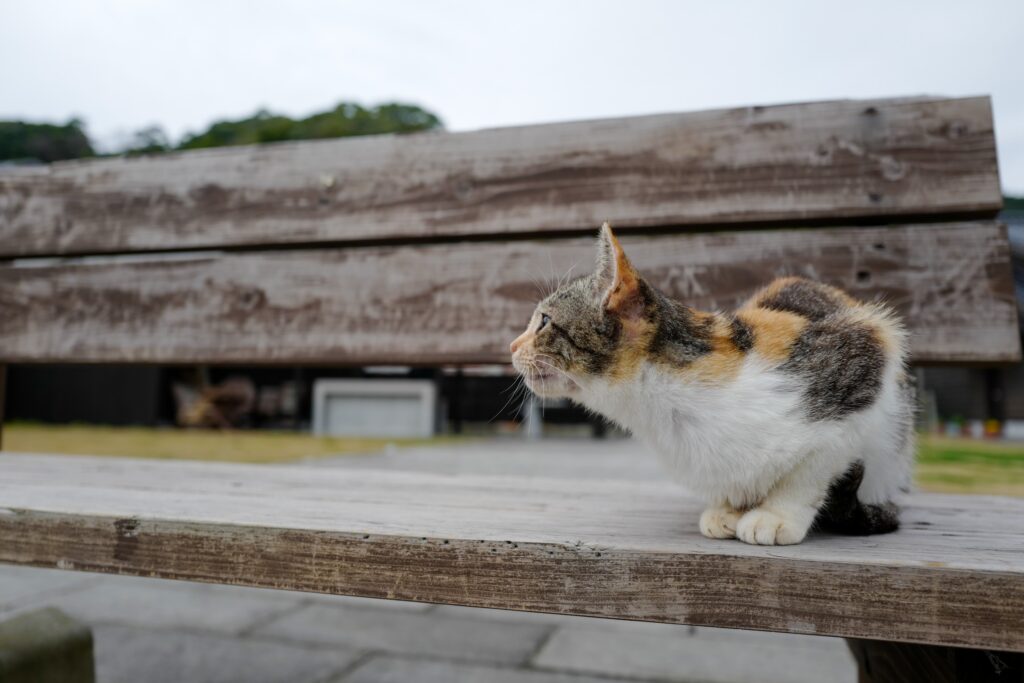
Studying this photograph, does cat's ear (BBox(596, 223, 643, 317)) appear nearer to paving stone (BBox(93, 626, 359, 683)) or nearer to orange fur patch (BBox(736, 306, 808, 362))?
orange fur patch (BBox(736, 306, 808, 362))

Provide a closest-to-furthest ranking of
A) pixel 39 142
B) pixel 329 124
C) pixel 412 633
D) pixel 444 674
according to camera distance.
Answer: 1. pixel 444 674
2. pixel 412 633
3. pixel 39 142
4. pixel 329 124

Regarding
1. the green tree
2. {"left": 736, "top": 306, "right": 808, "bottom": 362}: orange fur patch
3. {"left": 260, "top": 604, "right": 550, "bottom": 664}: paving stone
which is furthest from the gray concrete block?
the green tree

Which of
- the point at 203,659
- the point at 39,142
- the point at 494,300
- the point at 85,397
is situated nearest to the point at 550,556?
the point at 494,300

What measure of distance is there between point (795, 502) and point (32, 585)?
110 inches

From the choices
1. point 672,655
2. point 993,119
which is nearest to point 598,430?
point 672,655

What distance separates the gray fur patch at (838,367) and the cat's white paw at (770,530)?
0.40ft

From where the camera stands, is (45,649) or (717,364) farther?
(45,649)

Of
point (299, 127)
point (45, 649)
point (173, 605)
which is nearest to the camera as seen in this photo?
point (45, 649)

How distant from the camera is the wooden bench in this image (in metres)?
0.68

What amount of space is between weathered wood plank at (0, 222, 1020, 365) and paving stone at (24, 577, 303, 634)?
94cm

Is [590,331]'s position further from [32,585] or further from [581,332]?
[32,585]

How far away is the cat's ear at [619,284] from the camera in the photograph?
0.84 meters

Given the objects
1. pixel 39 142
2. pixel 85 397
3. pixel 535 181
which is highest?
pixel 39 142

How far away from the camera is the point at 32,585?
8.41 ft
